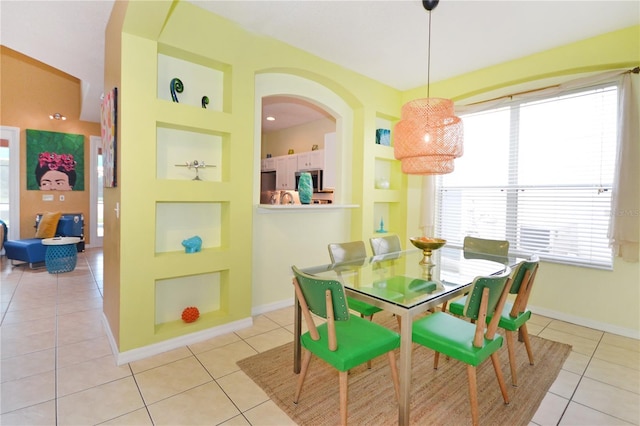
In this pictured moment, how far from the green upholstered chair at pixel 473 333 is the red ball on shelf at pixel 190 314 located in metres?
1.87

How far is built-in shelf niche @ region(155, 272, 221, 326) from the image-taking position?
2734 mm

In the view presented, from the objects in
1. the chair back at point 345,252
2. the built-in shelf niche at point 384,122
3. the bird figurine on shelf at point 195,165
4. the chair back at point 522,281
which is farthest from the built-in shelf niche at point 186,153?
the chair back at point 522,281

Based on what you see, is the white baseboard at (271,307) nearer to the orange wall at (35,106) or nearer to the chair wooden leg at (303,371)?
the chair wooden leg at (303,371)

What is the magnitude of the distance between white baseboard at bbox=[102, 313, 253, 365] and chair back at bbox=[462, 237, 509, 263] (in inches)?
88.7

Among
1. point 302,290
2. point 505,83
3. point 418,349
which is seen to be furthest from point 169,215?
point 505,83

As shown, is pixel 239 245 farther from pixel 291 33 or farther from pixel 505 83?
pixel 505 83

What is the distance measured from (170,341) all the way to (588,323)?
13.0 ft

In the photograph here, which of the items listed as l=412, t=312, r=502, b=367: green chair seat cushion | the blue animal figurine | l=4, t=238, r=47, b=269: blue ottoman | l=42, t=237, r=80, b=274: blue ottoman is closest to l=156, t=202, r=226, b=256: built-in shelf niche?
the blue animal figurine

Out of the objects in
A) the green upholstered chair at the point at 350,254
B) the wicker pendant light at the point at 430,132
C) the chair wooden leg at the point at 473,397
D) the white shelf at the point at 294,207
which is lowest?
the chair wooden leg at the point at 473,397

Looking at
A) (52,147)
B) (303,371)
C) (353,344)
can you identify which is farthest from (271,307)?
(52,147)

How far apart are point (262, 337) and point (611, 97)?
158 inches

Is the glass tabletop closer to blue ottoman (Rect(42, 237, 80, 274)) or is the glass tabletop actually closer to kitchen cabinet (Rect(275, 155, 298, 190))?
kitchen cabinet (Rect(275, 155, 298, 190))

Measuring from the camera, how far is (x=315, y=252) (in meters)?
3.91

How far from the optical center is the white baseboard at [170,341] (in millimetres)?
2367
